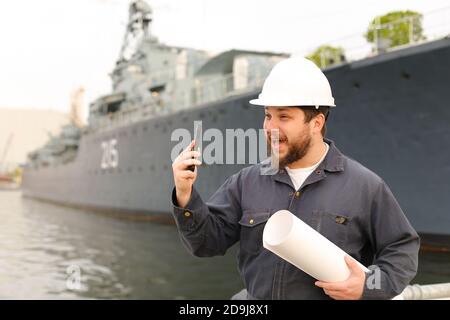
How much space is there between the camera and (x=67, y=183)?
29750 mm

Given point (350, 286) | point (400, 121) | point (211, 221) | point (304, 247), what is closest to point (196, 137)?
point (211, 221)

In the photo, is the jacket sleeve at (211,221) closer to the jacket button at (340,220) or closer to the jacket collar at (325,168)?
the jacket collar at (325,168)

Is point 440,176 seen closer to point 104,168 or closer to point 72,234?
point 72,234

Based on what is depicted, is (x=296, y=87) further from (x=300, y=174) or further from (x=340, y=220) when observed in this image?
(x=340, y=220)

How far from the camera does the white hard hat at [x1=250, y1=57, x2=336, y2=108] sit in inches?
71.4

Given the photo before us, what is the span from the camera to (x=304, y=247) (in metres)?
1.54

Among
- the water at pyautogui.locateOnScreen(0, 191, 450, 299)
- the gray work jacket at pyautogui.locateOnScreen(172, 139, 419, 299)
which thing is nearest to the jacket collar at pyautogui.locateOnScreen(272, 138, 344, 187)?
the gray work jacket at pyautogui.locateOnScreen(172, 139, 419, 299)

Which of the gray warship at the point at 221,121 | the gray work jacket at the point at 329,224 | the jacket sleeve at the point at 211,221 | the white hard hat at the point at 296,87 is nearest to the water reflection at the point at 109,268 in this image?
the gray warship at the point at 221,121

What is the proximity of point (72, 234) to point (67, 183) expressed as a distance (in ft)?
51.4

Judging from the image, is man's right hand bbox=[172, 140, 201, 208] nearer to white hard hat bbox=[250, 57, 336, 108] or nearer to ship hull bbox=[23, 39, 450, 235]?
white hard hat bbox=[250, 57, 336, 108]

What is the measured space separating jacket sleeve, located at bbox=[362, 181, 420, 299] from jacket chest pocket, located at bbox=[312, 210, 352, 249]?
0.11 m
